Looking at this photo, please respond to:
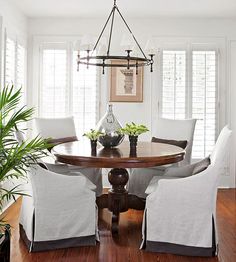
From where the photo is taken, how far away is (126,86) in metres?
5.58

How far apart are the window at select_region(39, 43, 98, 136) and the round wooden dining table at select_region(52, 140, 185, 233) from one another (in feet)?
4.83

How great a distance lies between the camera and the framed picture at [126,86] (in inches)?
220

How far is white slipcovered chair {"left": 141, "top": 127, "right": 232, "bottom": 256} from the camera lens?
3.00 m

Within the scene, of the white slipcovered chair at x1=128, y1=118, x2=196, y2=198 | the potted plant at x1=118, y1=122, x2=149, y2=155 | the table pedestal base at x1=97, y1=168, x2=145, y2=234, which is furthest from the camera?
the white slipcovered chair at x1=128, y1=118, x2=196, y2=198

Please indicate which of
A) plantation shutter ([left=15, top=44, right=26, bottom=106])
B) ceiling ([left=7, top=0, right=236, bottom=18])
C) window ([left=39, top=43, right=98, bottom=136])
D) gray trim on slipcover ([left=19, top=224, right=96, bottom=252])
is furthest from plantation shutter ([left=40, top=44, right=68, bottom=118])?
gray trim on slipcover ([left=19, top=224, right=96, bottom=252])

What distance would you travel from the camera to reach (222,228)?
3771mm

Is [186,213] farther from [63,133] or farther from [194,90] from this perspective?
[194,90]

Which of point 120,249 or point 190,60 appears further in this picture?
point 190,60

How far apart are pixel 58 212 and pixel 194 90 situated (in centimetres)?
324

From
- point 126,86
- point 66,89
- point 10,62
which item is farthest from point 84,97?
point 10,62

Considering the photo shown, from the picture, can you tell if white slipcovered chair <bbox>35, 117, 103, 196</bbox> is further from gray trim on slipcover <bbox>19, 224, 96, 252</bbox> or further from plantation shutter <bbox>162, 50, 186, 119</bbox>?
plantation shutter <bbox>162, 50, 186, 119</bbox>

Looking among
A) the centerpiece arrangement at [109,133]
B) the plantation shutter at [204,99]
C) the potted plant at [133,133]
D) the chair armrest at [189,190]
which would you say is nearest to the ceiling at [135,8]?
the plantation shutter at [204,99]

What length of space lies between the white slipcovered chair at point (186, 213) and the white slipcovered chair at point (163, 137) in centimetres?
108

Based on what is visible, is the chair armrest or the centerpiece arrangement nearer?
the chair armrest
